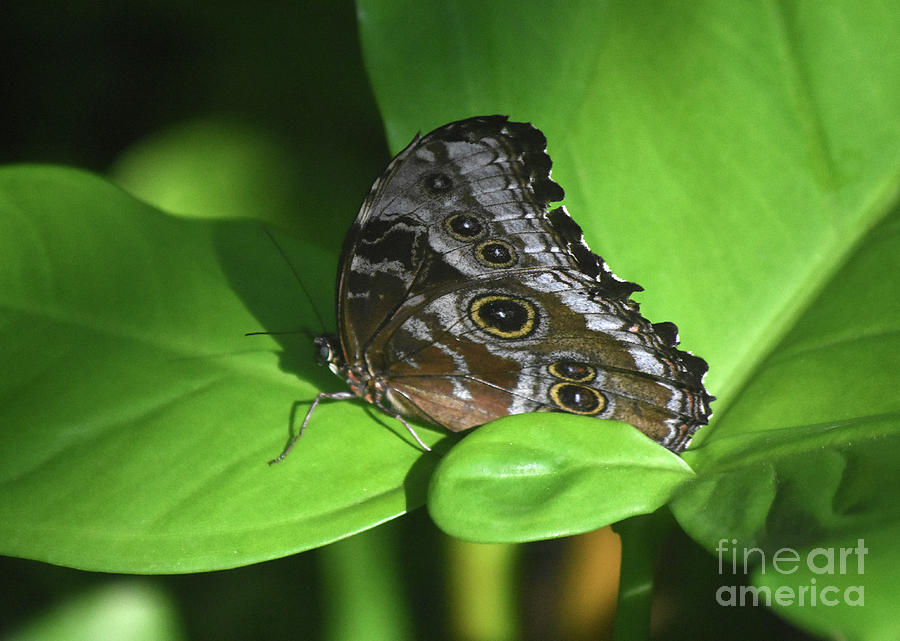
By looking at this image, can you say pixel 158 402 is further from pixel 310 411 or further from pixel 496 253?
pixel 496 253

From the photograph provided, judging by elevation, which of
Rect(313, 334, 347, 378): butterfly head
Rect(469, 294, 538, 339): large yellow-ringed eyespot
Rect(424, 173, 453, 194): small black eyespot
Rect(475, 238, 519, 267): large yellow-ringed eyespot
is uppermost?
Rect(424, 173, 453, 194): small black eyespot

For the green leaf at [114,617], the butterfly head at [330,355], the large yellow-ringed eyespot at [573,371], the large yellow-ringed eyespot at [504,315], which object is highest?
the large yellow-ringed eyespot at [504,315]

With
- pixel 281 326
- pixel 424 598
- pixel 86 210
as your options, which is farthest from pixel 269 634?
pixel 86 210

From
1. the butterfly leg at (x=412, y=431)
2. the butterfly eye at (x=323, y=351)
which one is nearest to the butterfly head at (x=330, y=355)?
the butterfly eye at (x=323, y=351)

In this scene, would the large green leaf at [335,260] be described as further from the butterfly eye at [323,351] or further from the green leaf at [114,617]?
A: the green leaf at [114,617]

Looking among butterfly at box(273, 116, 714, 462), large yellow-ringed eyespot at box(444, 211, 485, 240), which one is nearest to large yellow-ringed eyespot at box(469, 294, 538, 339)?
butterfly at box(273, 116, 714, 462)

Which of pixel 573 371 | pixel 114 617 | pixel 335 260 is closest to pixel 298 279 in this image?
pixel 335 260

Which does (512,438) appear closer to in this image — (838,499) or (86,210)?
(838,499)

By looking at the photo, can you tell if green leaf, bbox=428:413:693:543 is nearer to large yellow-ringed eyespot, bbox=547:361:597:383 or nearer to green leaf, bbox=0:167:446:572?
green leaf, bbox=0:167:446:572
